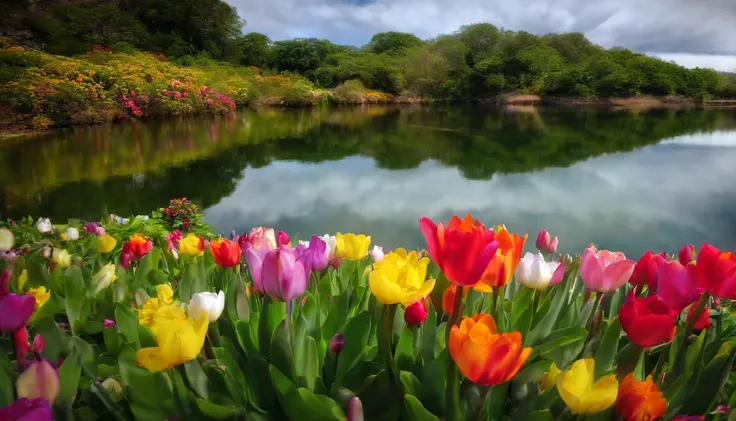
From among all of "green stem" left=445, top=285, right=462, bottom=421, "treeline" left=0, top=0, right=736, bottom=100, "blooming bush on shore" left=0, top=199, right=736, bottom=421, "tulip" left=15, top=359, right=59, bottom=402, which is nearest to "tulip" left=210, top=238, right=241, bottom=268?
"blooming bush on shore" left=0, top=199, right=736, bottom=421

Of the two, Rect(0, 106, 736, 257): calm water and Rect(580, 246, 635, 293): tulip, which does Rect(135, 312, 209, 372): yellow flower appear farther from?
Rect(0, 106, 736, 257): calm water

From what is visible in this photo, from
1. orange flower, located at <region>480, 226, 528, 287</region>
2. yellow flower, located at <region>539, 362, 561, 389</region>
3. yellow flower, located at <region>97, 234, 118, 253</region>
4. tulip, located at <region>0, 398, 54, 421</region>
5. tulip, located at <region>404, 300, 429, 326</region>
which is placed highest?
orange flower, located at <region>480, 226, 528, 287</region>

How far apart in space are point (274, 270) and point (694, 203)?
7232mm

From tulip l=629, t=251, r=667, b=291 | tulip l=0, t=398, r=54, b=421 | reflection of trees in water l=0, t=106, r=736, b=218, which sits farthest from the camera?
reflection of trees in water l=0, t=106, r=736, b=218

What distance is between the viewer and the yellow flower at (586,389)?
24.8 inches

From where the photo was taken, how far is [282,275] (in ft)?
2.52

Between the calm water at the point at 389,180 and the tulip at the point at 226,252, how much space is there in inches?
143

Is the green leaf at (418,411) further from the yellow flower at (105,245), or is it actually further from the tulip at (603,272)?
the yellow flower at (105,245)

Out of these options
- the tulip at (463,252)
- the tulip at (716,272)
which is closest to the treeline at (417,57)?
the tulip at (463,252)

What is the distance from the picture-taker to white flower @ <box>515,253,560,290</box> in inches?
35.9

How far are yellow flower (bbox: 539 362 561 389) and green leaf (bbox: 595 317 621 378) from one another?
0.20 ft

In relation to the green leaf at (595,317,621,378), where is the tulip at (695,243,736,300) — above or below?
above

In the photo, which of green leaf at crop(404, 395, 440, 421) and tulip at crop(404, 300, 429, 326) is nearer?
green leaf at crop(404, 395, 440, 421)

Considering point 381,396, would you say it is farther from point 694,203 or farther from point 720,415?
point 694,203
